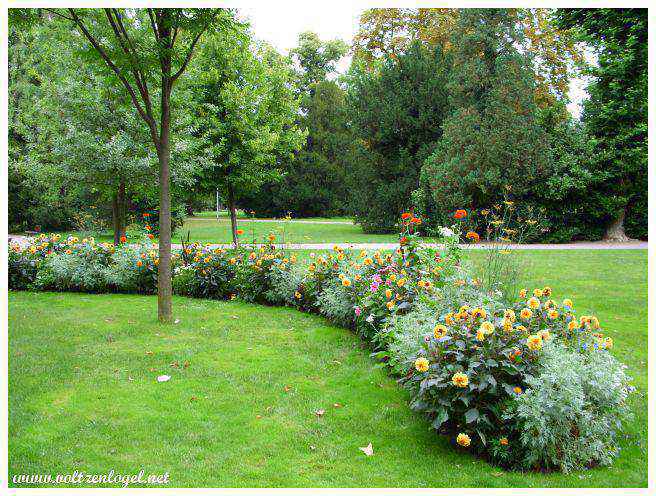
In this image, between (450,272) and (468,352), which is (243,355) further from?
(468,352)

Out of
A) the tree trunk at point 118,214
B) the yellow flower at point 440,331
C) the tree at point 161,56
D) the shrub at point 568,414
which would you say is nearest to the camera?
the shrub at point 568,414

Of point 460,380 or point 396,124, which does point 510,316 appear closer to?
point 460,380

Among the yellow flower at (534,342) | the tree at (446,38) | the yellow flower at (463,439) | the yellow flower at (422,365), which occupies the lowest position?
the yellow flower at (463,439)

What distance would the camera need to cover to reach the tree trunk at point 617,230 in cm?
1742

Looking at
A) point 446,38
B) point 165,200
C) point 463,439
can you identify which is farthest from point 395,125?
point 463,439

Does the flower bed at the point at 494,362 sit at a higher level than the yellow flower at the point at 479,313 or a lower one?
lower

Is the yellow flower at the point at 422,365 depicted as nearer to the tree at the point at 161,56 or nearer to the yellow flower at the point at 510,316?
the yellow flower at the point at 510,316

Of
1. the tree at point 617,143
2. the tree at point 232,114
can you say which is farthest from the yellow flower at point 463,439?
the tree at point 617,143

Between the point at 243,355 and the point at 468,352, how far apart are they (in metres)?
2.52

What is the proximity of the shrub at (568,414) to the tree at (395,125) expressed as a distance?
18.2 meters

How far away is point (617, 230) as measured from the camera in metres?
17.6

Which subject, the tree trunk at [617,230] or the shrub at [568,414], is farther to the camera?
the tree trunk at [617,230]

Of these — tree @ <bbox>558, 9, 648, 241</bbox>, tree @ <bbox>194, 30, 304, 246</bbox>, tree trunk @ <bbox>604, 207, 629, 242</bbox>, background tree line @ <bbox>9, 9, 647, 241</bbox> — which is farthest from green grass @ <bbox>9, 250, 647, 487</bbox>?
tree trunk @ <bbox>604, 207, 629, 242</bbox>

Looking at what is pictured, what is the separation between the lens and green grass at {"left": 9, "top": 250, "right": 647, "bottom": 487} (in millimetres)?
3102
